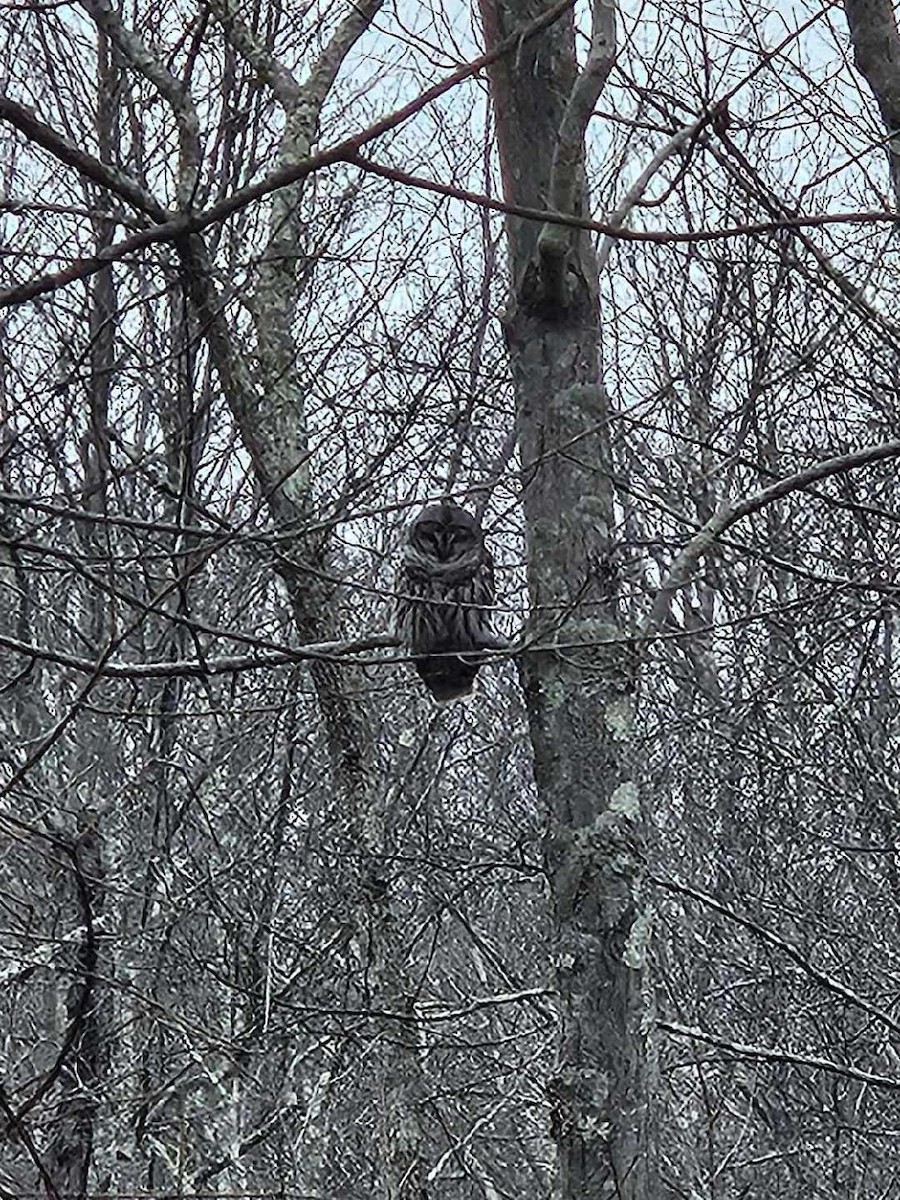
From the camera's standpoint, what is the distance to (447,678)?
5457mm

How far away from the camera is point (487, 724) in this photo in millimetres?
9883

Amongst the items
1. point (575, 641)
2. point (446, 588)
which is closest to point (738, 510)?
point (575, 641)

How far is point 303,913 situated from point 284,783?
1.22 meters

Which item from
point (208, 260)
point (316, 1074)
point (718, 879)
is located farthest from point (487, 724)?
point (208, 260)

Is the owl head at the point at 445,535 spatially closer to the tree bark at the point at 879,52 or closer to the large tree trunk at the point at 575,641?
the large tree trunk at the point at 575,641

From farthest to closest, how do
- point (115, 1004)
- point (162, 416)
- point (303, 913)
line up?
point (303, 913), point (115, 1004), point (162, 416)

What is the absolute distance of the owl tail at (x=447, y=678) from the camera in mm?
5406

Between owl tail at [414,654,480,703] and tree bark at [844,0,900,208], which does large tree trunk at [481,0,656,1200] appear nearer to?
tree bark at [844,0,900,208]

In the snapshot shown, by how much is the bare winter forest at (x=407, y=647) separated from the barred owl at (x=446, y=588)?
24cm

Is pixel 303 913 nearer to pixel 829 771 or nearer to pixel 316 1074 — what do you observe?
pixel 316 1074

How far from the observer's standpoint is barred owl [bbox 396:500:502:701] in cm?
539

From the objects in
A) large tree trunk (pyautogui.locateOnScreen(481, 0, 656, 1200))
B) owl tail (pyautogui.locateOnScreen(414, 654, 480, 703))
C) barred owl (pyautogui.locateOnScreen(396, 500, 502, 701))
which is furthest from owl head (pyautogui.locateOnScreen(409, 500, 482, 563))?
large tree trunk (pyautogui.locateOnScreen(481, 0, 656, 1200))

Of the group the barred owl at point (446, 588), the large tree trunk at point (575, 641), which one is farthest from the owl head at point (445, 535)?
the large tree trunk at point (575, 641)

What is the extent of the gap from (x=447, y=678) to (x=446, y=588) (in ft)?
1.01
